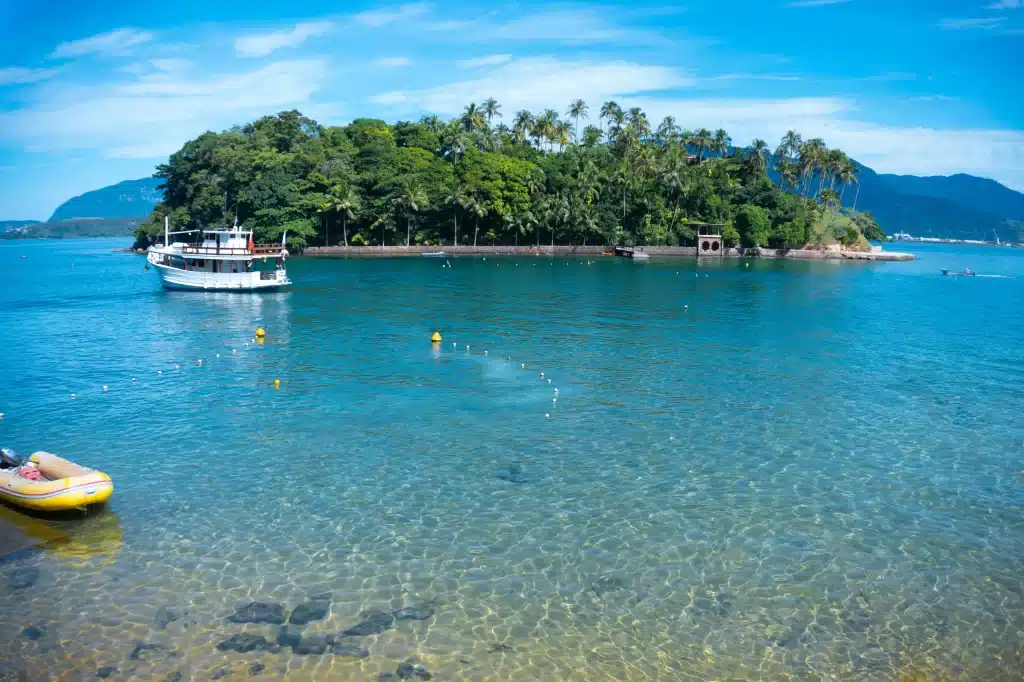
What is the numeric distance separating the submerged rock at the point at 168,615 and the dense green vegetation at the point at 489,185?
111555mm

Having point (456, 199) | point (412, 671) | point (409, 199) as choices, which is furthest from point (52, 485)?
point (456, 199)

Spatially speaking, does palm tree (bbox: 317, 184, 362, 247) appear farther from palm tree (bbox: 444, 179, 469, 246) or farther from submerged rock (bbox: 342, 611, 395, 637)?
submerged rock (bbox: 342, 611, 395, 637)

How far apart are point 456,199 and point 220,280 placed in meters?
60.3

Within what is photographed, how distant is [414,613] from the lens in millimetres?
16016

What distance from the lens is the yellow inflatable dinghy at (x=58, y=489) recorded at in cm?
2016

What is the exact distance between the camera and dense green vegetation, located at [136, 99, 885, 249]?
127m

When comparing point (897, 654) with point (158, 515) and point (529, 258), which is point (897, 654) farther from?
point (529, 258)

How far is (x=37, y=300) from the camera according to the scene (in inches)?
2827

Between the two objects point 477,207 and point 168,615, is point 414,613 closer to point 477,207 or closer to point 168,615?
point 168,615

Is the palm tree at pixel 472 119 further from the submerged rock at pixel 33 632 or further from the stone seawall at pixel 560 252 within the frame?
the submerged rock at pixel 33 632

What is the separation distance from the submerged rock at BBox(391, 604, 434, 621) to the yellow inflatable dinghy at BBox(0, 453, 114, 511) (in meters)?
10.6

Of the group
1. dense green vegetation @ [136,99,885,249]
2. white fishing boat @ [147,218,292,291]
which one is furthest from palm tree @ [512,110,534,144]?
white fishing boat @ [147,218,292,291]

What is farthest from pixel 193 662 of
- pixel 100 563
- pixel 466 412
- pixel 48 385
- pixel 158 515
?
pixel 48 385

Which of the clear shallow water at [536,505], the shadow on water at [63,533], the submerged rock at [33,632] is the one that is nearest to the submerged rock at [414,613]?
the clear shallow water at [536,505]
